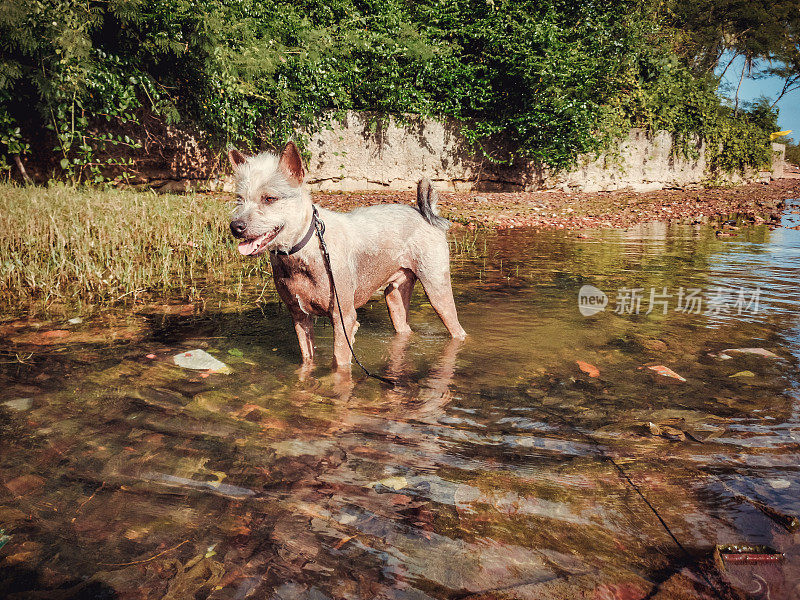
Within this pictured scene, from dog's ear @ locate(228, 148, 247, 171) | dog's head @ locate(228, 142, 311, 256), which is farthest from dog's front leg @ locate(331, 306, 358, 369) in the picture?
dog's ear @ locate(228, 148, 247, 171)

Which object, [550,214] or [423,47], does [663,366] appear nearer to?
[550,214]

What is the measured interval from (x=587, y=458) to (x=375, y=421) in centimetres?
136

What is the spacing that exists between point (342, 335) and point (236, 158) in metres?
1.57

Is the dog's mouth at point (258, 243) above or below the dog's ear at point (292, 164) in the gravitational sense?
below

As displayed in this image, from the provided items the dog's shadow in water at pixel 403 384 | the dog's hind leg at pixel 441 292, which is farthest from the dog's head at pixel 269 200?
the dog's hind leg at pixel 441 292

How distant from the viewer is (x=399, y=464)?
10.2ft

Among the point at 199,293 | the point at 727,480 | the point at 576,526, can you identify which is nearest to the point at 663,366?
the point at 727,480

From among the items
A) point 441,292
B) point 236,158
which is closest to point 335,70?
point 441,292

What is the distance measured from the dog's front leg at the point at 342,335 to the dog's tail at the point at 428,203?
4.63 ft

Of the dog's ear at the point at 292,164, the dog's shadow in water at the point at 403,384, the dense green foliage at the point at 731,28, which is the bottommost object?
the dog's shadow in water at the point at 403,384

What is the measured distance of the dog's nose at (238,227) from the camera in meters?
3.60

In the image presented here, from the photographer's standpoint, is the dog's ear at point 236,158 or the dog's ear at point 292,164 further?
the dog's ear at point 236,158

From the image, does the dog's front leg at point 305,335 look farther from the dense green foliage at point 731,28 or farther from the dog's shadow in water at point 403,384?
the dense green foliage at point 731,28

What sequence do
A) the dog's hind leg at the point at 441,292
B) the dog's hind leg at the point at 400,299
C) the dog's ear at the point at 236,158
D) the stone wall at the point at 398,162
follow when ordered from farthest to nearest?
the stone wall at the point at 398,162 < the dog's hind leg at the point at 400,299 < the dog's hind leg at the point at 441,292 < the dog's ear at the point at 236,158
